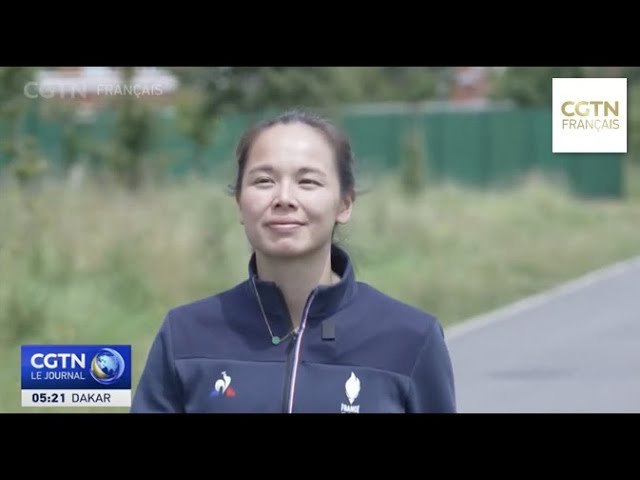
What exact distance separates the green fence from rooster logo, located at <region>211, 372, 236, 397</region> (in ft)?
21.7

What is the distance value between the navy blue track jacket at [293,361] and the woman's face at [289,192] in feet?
0.31

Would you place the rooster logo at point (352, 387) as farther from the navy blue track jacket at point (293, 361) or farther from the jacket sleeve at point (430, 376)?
the jacket sleeve at point (430, 376)

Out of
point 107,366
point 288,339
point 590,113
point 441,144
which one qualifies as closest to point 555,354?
point 590,113

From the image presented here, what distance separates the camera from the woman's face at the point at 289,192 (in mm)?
2689

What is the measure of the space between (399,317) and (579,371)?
6.09m

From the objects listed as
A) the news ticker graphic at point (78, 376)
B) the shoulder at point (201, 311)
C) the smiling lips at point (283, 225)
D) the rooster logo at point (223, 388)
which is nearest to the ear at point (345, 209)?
the smiling lips at point (283, 225)

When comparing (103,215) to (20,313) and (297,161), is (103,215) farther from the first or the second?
(297,161)

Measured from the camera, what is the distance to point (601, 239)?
1338cm

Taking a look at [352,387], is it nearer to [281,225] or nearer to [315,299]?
[315,299]

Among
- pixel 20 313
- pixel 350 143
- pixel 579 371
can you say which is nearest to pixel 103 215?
pixel 20 313

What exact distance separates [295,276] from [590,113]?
6.92ft

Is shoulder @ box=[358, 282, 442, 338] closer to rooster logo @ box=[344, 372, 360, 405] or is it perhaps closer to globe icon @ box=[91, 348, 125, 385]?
rooster logo @ box=[344, 372, 360, 405]

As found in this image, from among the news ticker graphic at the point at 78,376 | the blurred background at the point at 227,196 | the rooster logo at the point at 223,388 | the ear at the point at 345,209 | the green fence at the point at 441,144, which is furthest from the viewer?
the green fence at the point at 441,144
